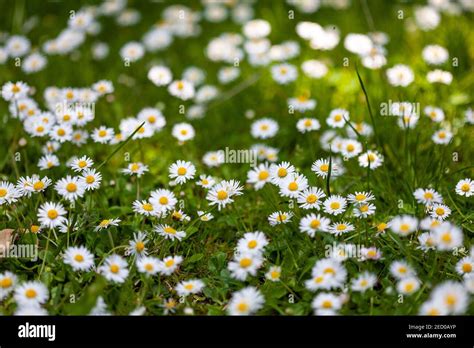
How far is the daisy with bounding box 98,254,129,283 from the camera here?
83.0 inches

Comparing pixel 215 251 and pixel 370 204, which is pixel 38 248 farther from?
pixel 370 204

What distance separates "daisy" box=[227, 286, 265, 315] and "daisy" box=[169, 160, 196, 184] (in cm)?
63

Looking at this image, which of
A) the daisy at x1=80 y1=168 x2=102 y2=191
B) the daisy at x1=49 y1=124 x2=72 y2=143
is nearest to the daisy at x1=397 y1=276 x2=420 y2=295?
the daisy at x1=80 y1=168 x2=102 y2=191

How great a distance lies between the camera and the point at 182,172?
256 centimetres

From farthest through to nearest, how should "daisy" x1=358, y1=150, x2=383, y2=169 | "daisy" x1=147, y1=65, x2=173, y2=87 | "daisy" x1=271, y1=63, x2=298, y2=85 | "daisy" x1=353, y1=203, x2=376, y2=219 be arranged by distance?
"daisy" x1=271, y1=63, x2=298, y2=85 → "daisy" x1=147, y1=65, x2=173, y2=87 → "daisy" x1=358, y1=150, x2=383, y2=169 → "daisy" x1=353, y1=203, x2=376, y2=219

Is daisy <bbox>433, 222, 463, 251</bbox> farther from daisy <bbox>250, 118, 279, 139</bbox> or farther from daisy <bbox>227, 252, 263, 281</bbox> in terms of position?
daisy <bbox>250, 118, 279, 139</bbox>

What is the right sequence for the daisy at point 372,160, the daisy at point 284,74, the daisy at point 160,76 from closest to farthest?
the daisy at point 372,160 < the daisy at point 160,76 < the daisy at point 284,74

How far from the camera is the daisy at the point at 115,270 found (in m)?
2.11

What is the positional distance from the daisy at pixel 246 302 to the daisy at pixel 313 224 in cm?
30

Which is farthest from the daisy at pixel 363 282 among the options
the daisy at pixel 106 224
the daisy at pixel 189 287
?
the daisy at pixel 106 224

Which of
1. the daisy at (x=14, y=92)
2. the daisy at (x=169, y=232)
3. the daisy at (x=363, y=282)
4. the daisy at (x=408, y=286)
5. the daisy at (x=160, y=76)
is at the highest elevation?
the daisy at (x=160, y=76)

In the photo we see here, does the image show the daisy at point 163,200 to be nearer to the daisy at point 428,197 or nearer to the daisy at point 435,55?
the daisy at point 428,197

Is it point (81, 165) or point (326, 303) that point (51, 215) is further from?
point (326, 303)

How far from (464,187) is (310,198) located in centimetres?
63
